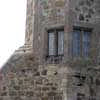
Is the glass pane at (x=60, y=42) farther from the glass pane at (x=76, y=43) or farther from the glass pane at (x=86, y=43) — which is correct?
the glass pane at (x=86, y=43)

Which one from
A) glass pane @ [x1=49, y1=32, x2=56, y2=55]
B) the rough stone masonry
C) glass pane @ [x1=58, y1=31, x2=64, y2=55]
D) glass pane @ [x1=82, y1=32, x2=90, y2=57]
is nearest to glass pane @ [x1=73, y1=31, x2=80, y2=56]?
the rough stone masonry

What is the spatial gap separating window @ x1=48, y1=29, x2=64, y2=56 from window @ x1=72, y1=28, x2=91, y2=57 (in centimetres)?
42

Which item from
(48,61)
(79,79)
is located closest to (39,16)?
(48,61)

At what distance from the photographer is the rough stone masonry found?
1198 cm

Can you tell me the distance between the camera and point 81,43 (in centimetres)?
1236

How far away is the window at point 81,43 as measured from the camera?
12.3m

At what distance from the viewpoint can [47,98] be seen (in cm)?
1200

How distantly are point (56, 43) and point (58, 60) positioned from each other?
585 mm

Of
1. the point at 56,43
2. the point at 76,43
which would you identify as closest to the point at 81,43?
the point at 76,43

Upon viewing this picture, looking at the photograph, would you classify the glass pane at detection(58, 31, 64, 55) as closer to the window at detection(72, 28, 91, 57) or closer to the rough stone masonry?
the rough stone masonry

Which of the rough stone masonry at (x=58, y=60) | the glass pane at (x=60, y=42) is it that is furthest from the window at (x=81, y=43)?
the glass pane at (x=60, y=42)

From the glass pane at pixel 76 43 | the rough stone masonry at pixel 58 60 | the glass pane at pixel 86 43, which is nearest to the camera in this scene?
the rough stone masonry at pixel 58 60

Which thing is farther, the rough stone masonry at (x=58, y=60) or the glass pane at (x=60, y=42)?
the glass pane at (x=60, y=42)

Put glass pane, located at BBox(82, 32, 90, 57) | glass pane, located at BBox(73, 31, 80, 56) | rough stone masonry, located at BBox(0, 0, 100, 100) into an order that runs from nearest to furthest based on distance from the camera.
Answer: rough stone masonry, located at BBox(0, 0, 100, 100) → glass pane, located at BBox(73, 31, 80, 56) → glass pane, located at BBox(82, 32, 90, 57)
